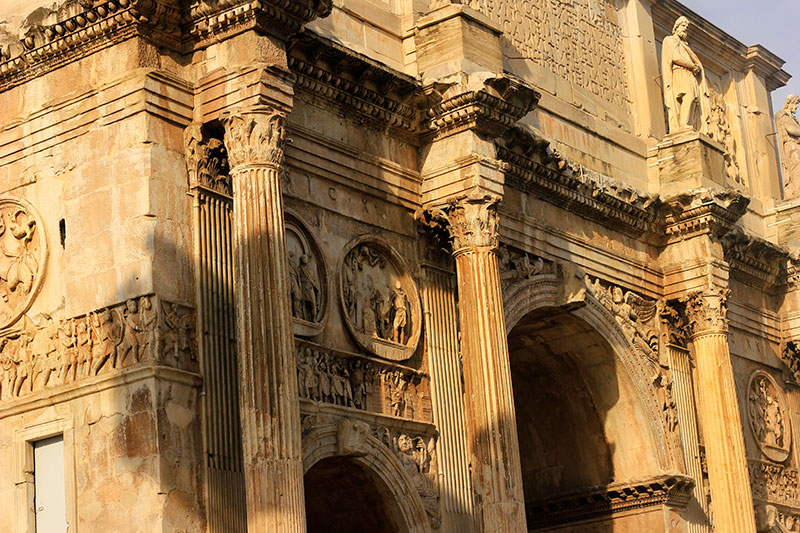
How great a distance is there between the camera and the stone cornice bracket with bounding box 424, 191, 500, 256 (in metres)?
17.6

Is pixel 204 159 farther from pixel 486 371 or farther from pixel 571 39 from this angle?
pixel 571 39

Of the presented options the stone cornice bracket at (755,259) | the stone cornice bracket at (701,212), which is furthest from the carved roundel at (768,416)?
the stone cornice bracket at (701,212)

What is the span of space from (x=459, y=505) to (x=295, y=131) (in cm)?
461

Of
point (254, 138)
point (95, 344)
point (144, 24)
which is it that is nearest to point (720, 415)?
point (254, 138)

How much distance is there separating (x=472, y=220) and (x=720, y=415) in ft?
19.8

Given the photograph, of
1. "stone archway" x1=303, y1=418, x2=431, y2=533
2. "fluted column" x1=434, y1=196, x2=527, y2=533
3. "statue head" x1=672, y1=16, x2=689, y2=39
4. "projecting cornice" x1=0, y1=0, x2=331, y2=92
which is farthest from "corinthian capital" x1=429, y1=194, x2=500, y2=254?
"statue head" x1=672, y1=16, x2=689, y2=39

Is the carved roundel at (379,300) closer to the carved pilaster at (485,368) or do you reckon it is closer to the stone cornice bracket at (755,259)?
the carved pilaster at (485,368)

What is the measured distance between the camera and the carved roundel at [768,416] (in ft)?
78.8

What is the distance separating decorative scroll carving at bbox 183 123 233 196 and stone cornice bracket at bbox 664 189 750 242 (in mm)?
8770

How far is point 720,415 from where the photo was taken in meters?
21.5

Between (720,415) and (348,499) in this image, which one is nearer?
(348,499)

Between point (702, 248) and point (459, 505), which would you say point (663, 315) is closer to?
point (702, 248)

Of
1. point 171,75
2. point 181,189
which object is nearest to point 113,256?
point 181,189

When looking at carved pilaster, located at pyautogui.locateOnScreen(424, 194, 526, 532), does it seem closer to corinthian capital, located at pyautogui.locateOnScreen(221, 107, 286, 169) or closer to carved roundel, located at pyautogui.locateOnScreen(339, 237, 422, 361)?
carved roundel, located at pyautogui.locateOnScreen(339, 237, 422, 361)
